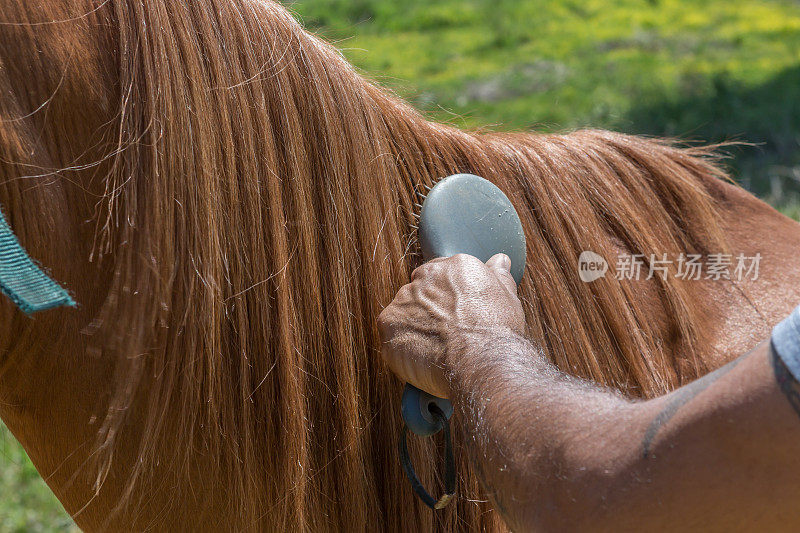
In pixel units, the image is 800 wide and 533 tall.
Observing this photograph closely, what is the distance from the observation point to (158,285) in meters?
0.82

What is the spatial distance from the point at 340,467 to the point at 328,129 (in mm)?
414

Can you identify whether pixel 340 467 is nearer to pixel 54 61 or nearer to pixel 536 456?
pixel 536 456

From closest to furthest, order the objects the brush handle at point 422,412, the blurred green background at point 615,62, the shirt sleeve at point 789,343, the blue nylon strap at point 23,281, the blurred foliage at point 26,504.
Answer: the shirt sleeve at point 789,343 → the blue nylon strap at point 23,281 → the brush handle at point 422,412 → the blurred foliage at point 26,504 → the blurred green background at point 615,62

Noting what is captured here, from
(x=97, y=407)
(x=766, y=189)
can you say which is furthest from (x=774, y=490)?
(x=766, y=189)

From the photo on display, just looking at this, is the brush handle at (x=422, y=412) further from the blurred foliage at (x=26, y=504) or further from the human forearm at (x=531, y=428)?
the blurred foliage at (x=26, y=504)

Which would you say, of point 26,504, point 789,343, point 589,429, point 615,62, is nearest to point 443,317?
point 589,429

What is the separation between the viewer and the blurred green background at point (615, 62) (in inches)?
211

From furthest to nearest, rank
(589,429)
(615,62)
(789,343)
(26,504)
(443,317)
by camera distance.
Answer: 1. (615,62)
2. (26,504)
3. (443,317)
4. (589,429)
5. (789,343)

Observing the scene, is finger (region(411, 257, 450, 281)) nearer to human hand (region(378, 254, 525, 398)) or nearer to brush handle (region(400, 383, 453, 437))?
human hand (region(378, 254, 525, 398))

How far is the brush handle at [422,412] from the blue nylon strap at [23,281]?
39cm

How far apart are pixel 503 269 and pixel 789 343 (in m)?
0.44

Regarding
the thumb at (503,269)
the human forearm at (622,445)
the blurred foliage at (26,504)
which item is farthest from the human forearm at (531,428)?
the blurred foliage at (26,504)

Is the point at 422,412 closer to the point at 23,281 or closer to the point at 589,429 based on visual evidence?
the point at 589,429

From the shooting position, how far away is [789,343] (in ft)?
1.78
